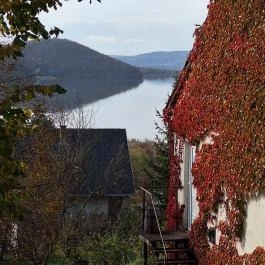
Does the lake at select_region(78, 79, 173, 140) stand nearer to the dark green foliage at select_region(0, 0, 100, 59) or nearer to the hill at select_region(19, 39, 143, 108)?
the hill at select_region(19, 39, 143, 108)

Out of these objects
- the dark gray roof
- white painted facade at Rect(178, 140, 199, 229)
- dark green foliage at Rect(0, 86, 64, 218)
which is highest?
dark green foliage at Rect(0, 86, 64, 218)

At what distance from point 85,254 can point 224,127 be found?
1233cm

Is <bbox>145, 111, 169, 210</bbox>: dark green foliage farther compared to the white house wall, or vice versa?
<bbox>145, 111, 169, 210</bbox>: dark green foliage

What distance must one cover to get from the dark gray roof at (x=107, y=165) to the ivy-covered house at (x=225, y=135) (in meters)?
20.6

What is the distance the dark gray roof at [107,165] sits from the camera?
124ft

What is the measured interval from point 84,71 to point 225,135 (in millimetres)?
98710

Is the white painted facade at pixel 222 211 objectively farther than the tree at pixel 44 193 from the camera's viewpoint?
No

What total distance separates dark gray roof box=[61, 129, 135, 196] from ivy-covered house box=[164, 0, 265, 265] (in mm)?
20559

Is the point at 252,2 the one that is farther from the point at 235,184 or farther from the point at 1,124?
the point at 1,124

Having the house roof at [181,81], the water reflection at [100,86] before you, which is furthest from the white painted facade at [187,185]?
the water reflection at [100,86]

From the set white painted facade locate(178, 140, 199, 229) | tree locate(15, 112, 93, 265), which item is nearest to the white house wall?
white painted facade locate(178, 140, 199, 229)

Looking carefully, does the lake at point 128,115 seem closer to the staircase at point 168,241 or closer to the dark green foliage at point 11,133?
the staircase at point 168,241

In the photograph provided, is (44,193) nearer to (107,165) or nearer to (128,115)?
(107,165)

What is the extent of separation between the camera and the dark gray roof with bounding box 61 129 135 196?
37.9 m
